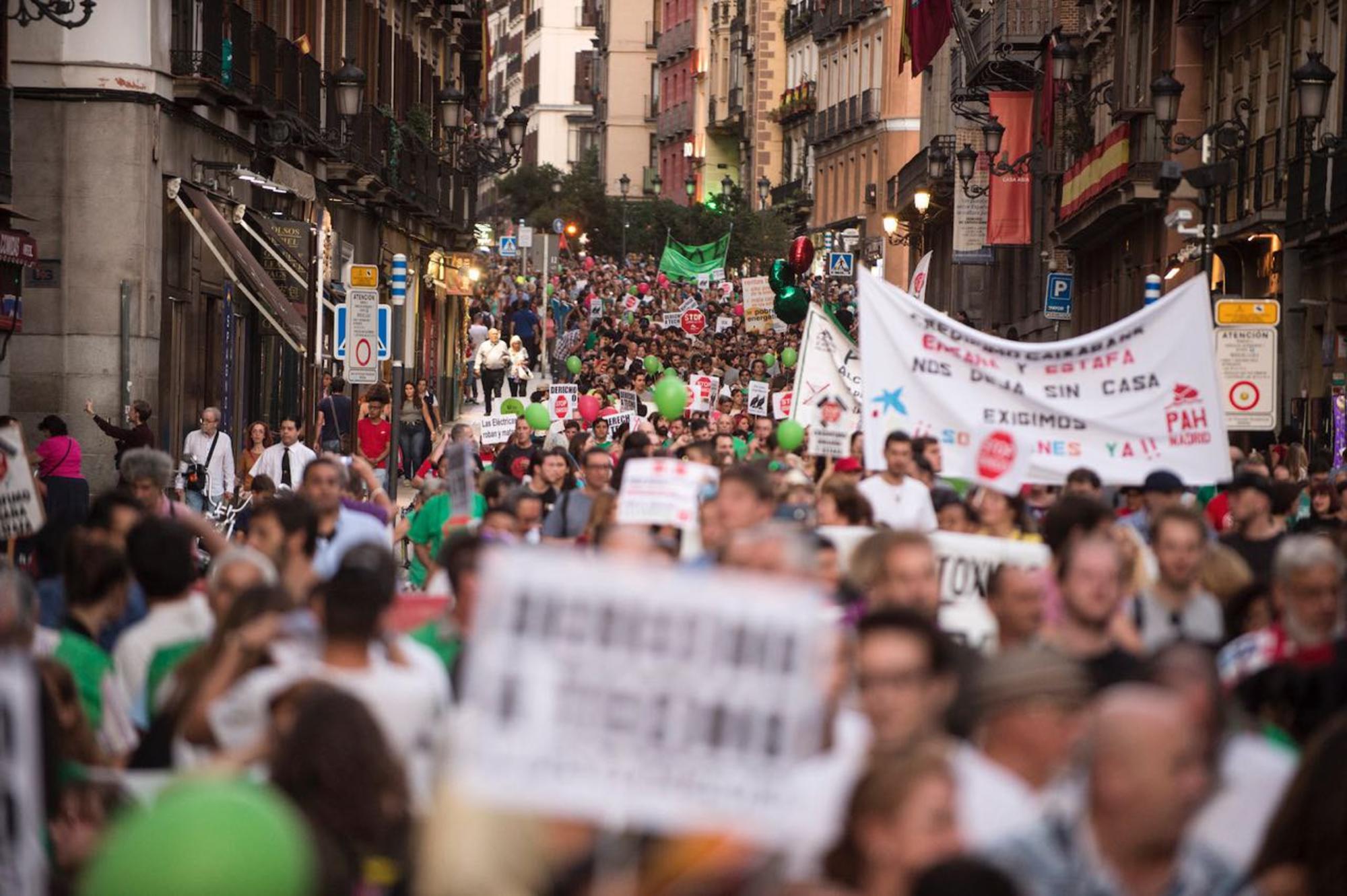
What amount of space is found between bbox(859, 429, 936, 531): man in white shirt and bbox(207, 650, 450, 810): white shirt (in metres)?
6.96

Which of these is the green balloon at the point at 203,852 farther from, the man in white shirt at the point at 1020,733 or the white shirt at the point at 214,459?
the white shirt at the point at 214,459

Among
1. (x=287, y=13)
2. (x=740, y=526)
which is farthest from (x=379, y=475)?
(x=740, y=526)

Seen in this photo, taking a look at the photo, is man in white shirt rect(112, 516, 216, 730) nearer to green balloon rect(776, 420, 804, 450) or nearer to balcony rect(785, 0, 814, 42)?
green balloon rect(776, 420, 804, 450)

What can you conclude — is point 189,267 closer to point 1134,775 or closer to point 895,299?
point 895,299

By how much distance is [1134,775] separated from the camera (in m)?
4.95

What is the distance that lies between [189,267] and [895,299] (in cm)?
1520

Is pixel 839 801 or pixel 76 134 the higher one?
pixel 76 134

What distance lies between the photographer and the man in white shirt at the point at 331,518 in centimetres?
1145

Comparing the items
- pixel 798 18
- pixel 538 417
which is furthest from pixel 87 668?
pixel 798 18

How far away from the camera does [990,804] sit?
5379mm

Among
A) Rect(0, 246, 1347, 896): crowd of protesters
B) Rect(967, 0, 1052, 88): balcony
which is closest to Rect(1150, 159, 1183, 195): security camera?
Rect(0, 246, 1347, 896): crowd of protesters

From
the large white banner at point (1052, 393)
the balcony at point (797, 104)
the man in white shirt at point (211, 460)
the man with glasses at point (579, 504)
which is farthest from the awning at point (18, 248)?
the balcony at point (797, 104)

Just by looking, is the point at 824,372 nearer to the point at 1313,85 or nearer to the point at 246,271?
the point at 1313,85

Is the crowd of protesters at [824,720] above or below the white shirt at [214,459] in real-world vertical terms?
above
